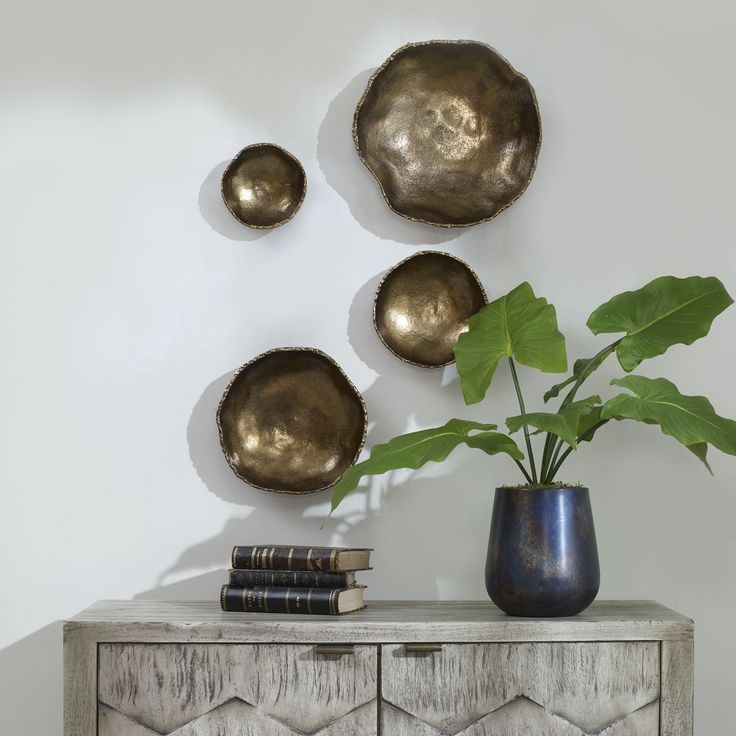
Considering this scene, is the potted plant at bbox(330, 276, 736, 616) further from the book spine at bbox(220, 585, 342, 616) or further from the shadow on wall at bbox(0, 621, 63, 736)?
the shadow on wall at bbox(0, 621, 63, 736)

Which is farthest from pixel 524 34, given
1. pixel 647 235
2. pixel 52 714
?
pixel 52 714

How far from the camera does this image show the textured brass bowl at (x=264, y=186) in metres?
2.14

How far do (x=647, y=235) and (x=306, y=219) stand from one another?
816 millimetres

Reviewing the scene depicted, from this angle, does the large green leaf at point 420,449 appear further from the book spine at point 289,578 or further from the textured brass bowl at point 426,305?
the textured brass bowl at point 426,305

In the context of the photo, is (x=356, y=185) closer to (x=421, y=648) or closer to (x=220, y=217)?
(x=220, y=217)

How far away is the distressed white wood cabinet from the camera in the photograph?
1700 mm

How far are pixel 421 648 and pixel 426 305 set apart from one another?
0.80m

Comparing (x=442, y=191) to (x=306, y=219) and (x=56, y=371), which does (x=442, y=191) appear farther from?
(x=56, y=371)

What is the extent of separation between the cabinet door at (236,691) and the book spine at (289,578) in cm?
15

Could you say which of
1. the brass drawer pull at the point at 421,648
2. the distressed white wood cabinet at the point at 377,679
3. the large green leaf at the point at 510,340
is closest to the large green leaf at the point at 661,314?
the large green leaf at the point at 510,340

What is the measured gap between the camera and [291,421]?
6.95 ft

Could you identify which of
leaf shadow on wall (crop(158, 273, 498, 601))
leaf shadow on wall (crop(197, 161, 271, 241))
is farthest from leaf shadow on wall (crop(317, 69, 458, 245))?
leaf shadow on wall (crop(158, 273, 498, 601))

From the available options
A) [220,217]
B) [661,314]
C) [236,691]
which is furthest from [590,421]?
[220,217]

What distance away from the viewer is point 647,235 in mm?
2182
